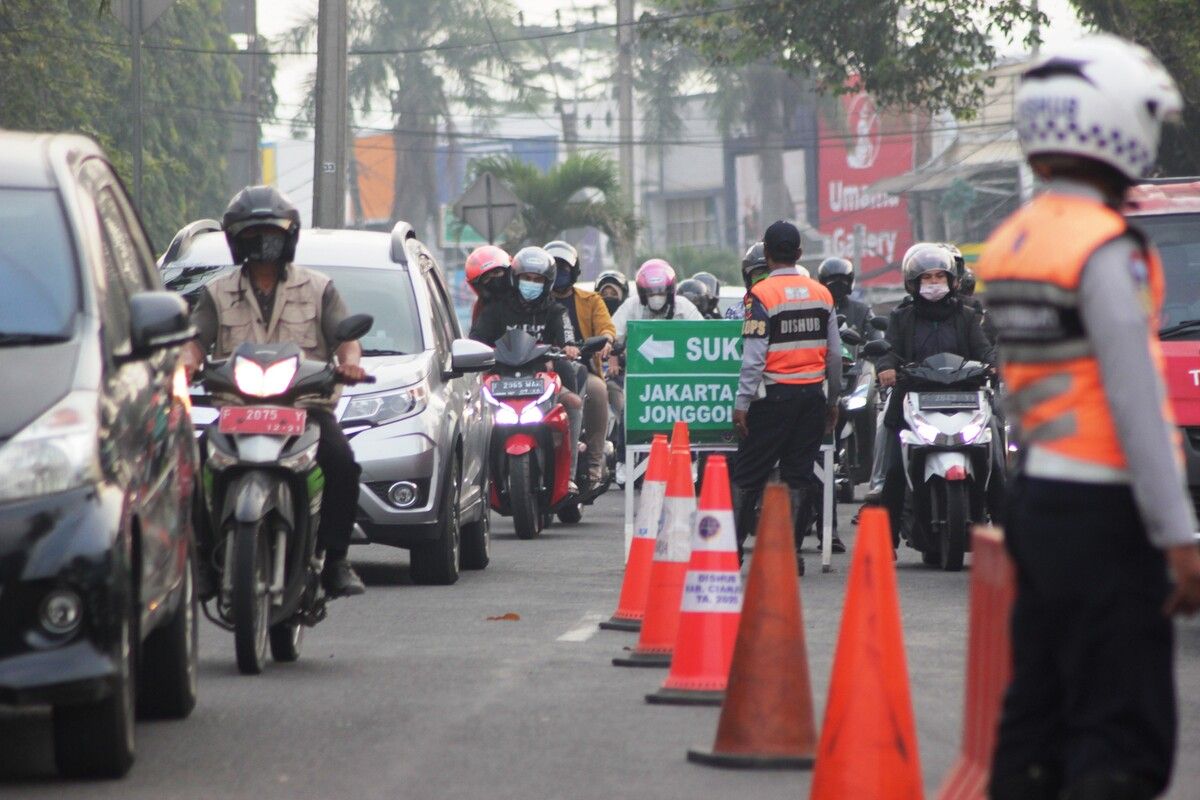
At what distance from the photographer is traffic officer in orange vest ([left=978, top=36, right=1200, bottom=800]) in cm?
426

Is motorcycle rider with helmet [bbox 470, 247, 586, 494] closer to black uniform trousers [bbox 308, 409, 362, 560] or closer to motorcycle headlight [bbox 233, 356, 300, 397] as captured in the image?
black uniform trousers [bbox 308, 409, 362, 560]

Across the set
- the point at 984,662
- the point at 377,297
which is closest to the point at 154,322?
the point at 984,662

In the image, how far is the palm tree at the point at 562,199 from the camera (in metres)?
40.8

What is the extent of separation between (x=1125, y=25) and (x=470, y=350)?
42.5ft

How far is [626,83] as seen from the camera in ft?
174

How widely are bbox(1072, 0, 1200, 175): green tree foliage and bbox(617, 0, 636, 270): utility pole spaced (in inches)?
866

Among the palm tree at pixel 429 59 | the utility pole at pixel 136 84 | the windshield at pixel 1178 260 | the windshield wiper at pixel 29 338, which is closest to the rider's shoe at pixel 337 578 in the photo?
the windshield wiper at pixel 29 338

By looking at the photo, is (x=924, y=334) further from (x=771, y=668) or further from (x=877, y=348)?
(x=771, y=668)

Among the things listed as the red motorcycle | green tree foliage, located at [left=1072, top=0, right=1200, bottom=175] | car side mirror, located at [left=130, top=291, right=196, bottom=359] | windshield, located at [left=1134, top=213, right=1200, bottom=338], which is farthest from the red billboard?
car side mirror, located at [left=130, top=291, right=196, bottom=359]

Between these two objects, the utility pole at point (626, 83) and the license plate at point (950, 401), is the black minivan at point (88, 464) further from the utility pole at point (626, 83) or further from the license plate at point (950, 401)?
the utility pole at point (626, 83)

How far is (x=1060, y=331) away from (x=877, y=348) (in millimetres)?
9151

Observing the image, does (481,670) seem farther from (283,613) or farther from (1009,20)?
(1009,20)

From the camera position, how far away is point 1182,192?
1314cm

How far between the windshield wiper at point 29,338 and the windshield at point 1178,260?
711 centimetres
